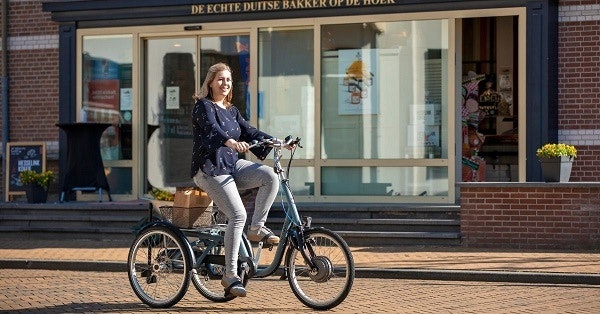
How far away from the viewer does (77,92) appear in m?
16.5

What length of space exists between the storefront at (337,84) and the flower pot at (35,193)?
122cm

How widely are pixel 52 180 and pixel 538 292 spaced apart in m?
8.65

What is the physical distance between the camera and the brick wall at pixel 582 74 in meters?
14.5

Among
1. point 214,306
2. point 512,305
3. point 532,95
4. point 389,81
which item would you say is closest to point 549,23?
point 532,95

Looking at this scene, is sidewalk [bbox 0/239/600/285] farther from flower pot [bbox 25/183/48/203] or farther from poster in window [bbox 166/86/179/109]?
poster in window [bbox 166/86/179/109]

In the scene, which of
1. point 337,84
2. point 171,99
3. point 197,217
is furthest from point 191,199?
point 171,99

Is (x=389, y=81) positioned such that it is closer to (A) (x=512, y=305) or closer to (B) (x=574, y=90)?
(B) (x=574, y=90)

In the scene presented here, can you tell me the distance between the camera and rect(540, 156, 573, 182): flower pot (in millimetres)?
12973

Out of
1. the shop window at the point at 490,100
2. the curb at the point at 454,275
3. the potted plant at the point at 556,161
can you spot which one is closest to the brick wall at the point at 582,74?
the potted plant at the point at 556,161

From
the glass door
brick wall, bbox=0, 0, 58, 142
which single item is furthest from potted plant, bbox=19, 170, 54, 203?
the glass door

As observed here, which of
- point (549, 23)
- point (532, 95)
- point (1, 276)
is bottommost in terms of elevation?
point (1, 276)

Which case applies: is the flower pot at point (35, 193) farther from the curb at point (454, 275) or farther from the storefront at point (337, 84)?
A: the curb at point (454, 275)

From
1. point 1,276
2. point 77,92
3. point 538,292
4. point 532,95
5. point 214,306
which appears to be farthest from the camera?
point 77,92

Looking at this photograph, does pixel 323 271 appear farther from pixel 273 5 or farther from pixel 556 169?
pixel 273 5
